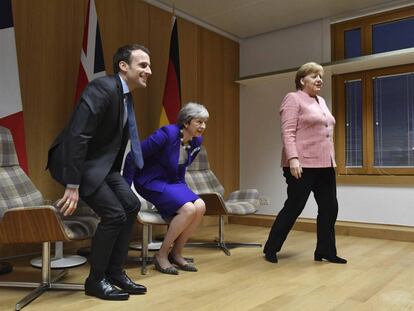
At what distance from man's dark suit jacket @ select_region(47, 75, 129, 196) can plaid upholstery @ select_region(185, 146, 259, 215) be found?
1.45 metres

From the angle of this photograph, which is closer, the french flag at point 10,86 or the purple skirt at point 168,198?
the purple skirt at point 168,198

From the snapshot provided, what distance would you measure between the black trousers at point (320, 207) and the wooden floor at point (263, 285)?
0.50 ft

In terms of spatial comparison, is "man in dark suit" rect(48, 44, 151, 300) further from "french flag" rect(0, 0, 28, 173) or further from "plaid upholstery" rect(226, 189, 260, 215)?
"plaid upholstery" rect(226, 189, 260, 215)

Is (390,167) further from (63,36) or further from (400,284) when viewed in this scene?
(63,36)

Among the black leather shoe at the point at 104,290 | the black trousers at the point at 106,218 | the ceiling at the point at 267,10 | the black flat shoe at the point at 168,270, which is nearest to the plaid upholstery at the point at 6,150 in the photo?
the black trousers at the point at 106,218

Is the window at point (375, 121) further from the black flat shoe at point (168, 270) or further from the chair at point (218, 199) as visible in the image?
the black flat shoe at point (168, 270)

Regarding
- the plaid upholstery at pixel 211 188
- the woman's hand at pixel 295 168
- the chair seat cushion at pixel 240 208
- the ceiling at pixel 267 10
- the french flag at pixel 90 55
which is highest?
the ceiling at pixel 267 10

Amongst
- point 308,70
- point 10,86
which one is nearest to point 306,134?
point 308,70

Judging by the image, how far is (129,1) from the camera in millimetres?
3936

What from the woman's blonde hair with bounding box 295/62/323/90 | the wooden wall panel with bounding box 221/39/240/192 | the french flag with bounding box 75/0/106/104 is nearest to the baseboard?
the wooden wall panel with bounding box 221/39/240/192

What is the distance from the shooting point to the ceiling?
424cm

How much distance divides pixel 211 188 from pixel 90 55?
1531 mm

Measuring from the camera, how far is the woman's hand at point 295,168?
8.77ft

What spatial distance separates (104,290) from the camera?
6.39 feet
